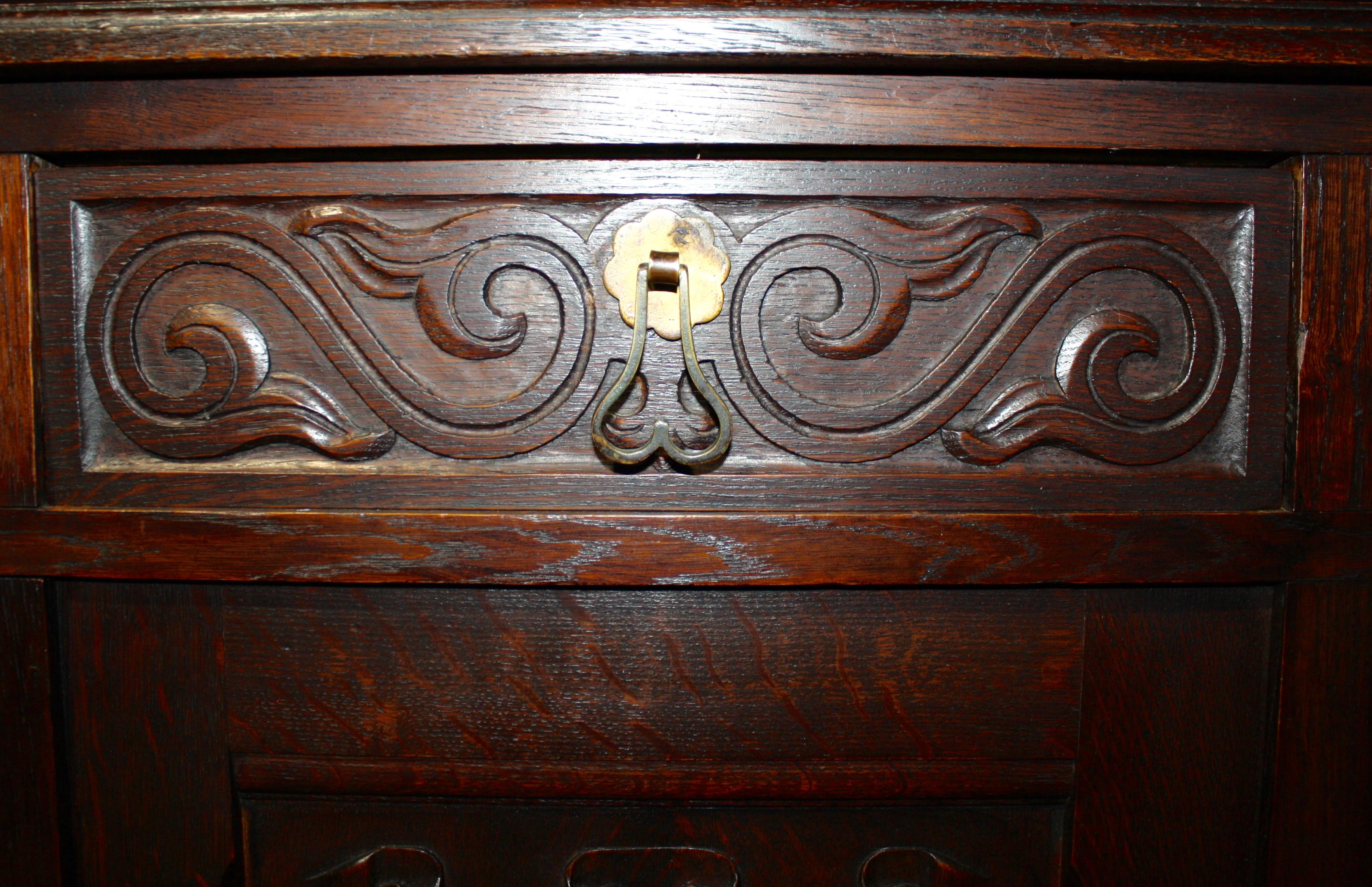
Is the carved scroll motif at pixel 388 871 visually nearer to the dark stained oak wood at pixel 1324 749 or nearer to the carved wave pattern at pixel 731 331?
the carved wave pattern at pixel 731 331

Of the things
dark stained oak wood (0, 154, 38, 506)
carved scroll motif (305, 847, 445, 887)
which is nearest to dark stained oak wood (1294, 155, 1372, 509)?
carved scroll motif (305, 847, 445, 887)

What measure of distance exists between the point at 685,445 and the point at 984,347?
17 centimetres

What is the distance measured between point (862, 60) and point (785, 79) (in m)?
0.04

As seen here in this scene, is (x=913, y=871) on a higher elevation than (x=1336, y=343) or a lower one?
lower

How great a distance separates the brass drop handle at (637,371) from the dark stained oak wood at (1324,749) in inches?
12.6

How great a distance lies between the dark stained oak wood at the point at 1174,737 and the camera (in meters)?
0.39

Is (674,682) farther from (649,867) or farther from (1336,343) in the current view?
(1336,343)

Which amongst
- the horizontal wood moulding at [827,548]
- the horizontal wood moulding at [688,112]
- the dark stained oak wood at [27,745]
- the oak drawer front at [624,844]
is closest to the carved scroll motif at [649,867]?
the oak drawer front at [624,844]

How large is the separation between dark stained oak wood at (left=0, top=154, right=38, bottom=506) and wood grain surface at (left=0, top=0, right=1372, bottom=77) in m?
0.07

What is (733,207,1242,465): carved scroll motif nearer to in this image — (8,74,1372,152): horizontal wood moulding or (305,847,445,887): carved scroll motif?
(8,74,1372,152): horizontal wood moulding

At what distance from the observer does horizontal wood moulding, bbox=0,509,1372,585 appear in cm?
37

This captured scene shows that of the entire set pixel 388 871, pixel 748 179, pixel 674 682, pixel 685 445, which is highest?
pixel 748 179

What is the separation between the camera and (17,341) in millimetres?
376

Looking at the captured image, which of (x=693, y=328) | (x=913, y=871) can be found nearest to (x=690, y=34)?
(x=693, y=328)
